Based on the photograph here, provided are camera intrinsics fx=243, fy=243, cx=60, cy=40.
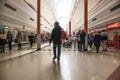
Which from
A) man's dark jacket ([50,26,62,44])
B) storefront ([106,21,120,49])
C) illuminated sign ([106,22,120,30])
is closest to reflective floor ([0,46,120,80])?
man's dark jacket ([50,26,62,44])

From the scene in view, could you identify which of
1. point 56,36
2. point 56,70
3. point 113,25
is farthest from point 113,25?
point 56,70

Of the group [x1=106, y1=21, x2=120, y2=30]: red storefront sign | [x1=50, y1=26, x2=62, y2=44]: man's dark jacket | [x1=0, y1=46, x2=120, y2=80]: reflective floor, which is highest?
[x1=106, y1=21, x2=120, y2=30]: red storefront sign

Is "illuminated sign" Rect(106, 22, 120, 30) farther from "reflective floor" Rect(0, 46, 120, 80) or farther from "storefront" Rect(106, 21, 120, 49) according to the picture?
"reflective floor" Rect(0, 46, 120, 80)

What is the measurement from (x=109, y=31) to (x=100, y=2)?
10.5ft

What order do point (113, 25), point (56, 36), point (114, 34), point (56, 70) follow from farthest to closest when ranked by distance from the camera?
point (114, 34) → point (113, 25) → point (56, 36) → point (56, 70)

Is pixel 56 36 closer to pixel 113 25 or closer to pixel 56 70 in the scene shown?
pixel 56 70

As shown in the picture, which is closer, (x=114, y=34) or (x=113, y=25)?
(x=113, y=25)

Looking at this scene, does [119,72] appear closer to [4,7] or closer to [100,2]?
[4,7]

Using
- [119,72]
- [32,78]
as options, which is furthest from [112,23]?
[119,72]

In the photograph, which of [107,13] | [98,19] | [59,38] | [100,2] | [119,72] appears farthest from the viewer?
[98,19]

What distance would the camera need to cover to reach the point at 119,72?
3.21m

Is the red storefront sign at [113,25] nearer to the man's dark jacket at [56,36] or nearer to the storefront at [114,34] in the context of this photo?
the storefront at [114,34]

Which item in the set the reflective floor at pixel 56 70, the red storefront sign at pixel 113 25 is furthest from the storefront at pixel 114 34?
the reflective floor at pixel 56 70

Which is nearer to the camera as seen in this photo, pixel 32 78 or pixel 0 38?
pixel 32 78
